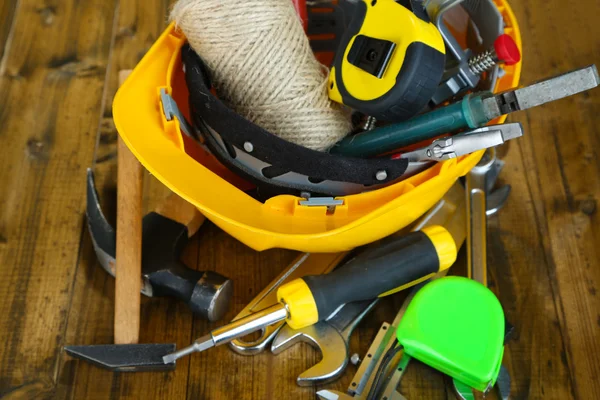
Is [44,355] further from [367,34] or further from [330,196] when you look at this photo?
[367,34]

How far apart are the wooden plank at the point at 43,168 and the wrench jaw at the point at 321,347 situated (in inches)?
10.1

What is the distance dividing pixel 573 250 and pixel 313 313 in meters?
0.36

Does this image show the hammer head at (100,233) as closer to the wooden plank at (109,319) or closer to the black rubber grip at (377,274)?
the wooden plank at (109,319)

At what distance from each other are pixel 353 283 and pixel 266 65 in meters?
0.25

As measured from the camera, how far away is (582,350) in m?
0.73

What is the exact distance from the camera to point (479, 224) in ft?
2.53

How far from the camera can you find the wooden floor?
2.32 feet

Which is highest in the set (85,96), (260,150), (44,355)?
(260,150)

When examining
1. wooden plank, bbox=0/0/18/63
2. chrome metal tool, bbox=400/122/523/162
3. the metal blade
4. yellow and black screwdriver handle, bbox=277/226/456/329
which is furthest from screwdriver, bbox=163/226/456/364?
wooden plank, bbox=0/0/18/63

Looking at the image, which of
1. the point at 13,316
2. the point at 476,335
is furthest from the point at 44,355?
the point at 476,335

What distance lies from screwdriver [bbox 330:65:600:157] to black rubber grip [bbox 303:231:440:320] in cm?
11

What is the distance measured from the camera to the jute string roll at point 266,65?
65cm

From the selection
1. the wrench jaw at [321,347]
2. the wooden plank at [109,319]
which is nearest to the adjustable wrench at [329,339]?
the wrench jaw at [321,347]

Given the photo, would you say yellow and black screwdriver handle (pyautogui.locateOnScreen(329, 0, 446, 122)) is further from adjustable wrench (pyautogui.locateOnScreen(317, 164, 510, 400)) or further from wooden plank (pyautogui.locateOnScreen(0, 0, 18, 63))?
wooden plank (pyautogui.locateOnScreen(0, 0, 18, 63))
